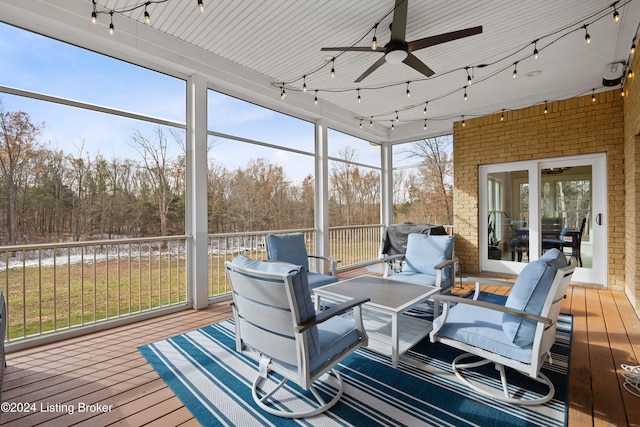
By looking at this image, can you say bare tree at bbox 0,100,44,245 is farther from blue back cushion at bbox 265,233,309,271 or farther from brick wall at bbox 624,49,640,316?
brick wall at bbox 624,49,640,316

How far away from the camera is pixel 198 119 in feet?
13.1

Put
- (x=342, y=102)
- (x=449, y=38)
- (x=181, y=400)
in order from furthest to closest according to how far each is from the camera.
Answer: (x=342, y=102) < (x=449, y=38) < (x=181, y=400)

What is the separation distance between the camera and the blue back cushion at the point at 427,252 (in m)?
3.86

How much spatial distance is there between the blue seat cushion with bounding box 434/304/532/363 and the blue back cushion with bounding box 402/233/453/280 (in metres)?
1.35

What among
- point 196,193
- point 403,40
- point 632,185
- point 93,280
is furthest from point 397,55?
point 93,280

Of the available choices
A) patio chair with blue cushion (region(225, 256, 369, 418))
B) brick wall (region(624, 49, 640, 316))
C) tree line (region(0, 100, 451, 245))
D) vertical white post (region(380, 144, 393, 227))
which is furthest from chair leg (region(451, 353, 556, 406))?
vertical white post (region(380, 144, 393, 227))

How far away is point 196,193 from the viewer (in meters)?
3.94

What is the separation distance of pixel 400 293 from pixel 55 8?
14.0ft

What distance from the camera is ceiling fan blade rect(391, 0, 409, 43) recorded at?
2.70 meters

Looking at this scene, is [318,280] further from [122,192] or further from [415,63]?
[415,63]

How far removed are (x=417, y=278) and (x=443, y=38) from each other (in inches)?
102

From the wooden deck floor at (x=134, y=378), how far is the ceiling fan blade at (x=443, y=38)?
303 cm

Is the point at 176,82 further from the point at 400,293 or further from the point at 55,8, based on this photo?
the point at 400,293

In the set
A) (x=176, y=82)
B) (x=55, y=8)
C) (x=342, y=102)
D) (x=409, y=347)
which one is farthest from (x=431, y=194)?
(x=55, y=8)
